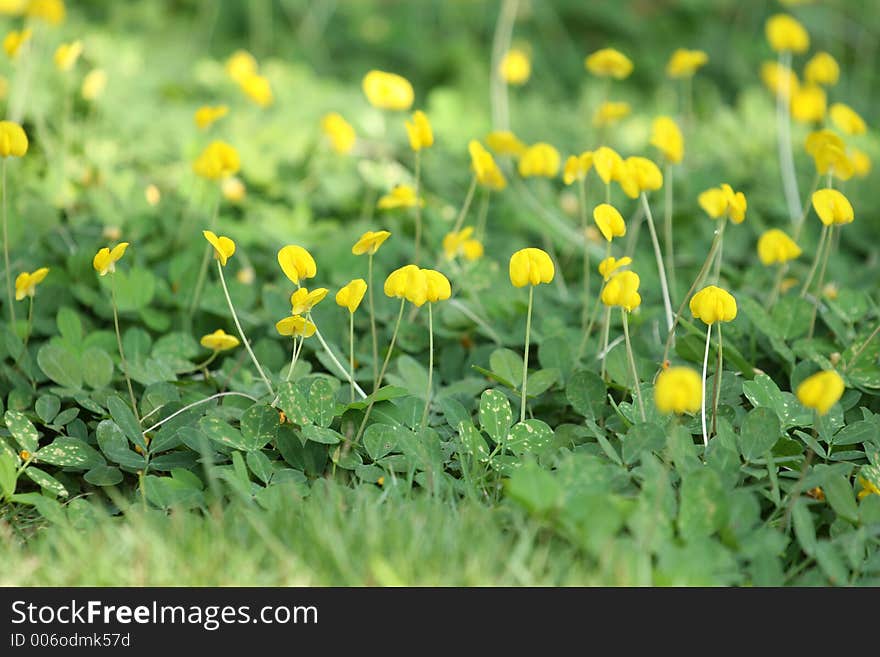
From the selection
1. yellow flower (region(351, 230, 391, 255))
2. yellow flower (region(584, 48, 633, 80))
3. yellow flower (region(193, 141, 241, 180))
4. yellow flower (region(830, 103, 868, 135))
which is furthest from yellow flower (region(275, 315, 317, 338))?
yellow flower (region(830, 103, 868, 135))

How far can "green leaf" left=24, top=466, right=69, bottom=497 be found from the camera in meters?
1.56

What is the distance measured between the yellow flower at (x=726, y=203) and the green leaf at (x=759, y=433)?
340mm

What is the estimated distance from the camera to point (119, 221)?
2.31 metres

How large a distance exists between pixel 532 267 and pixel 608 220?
6.6 inches

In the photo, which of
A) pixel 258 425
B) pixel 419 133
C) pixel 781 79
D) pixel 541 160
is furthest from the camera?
pixel 781 79

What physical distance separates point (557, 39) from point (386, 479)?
2898 millimetres

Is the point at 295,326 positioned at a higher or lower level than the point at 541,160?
lower

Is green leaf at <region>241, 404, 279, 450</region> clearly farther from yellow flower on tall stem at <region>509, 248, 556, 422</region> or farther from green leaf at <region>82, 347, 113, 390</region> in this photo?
yellow flower on tall stem at <region>509, 248, 556, 422</region>

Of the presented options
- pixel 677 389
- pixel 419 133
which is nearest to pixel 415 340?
pixel 419 133

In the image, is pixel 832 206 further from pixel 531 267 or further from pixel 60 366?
pixel 60 366

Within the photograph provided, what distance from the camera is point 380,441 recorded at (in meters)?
1.62

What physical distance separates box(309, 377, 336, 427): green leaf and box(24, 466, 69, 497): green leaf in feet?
1.28
